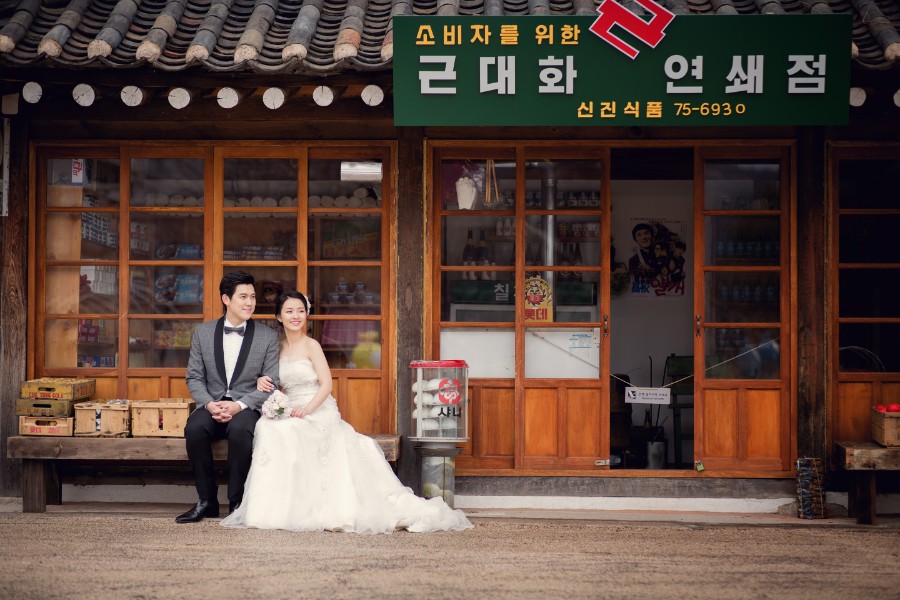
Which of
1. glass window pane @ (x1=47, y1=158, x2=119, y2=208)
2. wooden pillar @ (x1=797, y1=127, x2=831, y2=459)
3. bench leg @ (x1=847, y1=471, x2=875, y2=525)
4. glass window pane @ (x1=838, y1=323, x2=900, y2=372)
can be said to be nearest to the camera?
bench leg @ (x1=847, y1=471, x2=875, y2=525)

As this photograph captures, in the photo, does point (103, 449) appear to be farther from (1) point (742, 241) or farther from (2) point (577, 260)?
(1) point (742, 241)

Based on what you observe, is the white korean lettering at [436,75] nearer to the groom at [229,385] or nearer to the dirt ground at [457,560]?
the groom at [229,385]

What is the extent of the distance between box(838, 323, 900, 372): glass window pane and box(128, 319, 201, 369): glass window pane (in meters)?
5.38

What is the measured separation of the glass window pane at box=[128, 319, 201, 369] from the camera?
7.78m

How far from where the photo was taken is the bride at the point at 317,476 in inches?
260

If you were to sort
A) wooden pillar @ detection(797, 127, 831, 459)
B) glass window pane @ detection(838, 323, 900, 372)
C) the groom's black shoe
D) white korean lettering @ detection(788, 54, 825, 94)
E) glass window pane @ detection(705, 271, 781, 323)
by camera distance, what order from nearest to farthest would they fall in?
white korean lettering @ detection(788, 54, 825, 94) < the groom's black shoe < wooden pillar @ detection(797, 127, 831, 459) < glass window pane @ detection(838, 323, 900, 372) < glass window pane @ detection(705, 271, 781, 323)

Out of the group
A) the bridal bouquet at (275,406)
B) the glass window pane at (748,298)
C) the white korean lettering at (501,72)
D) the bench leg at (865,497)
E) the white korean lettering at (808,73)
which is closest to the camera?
the white korean lettering at (808,73)

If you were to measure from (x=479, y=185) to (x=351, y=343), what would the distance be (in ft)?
5.62

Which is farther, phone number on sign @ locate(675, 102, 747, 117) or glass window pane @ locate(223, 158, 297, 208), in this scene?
glass window pane @ locate(223, 158, 297, 208)

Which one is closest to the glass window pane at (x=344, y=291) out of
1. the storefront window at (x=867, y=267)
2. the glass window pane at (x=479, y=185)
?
the glass window pane at (x=479, y=185)

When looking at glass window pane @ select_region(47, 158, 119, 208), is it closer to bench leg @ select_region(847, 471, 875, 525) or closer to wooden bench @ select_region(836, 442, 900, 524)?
wooden bench @ select_region(836, 442, 900, 524)

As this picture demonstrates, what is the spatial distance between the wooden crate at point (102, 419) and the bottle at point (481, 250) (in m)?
3.05

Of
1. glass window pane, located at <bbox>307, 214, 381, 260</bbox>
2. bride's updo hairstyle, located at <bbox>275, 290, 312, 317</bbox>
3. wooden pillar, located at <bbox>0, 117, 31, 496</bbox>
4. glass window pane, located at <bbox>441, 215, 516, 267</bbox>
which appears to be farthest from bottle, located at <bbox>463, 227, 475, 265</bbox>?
wooden pillar, located at <bbox>0, 117, 31, 496</bbox>

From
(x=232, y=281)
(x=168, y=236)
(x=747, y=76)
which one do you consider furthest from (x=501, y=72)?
(x=168, y=236)
